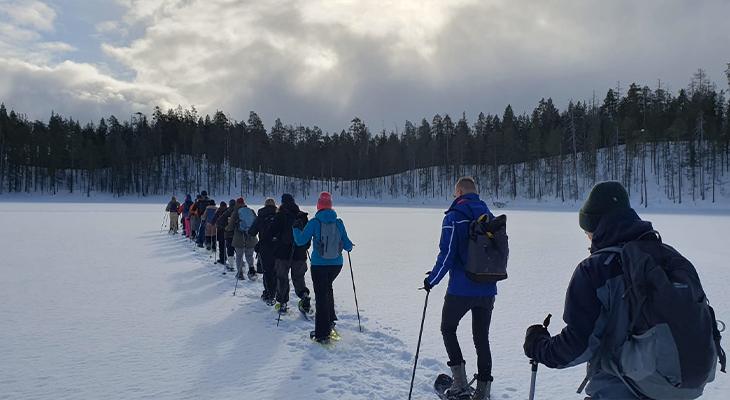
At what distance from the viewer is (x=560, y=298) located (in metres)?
7.56

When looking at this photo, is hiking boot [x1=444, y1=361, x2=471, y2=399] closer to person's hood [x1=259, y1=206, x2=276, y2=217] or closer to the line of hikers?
the line of hikers

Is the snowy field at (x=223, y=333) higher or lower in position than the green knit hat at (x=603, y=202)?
lower

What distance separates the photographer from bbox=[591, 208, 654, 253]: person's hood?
192 cm

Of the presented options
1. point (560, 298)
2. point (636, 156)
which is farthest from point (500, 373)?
point (636, 156)

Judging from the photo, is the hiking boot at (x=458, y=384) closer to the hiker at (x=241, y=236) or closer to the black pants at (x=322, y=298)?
the black pants at (x=322, y=298)

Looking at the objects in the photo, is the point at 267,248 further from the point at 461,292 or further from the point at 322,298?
the point at 461,292

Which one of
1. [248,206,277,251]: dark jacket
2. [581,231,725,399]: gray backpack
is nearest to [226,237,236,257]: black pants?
[248,206,277,251]: dark jacket

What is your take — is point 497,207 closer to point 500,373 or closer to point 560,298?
point 560,298

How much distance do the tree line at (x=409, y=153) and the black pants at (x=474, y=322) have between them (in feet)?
179

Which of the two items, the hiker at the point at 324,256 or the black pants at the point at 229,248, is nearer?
the hiker at the point at 324,256

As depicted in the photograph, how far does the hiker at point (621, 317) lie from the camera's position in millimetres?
1664

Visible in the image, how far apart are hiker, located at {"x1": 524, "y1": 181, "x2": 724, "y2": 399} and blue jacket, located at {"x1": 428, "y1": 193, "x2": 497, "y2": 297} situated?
140 cm

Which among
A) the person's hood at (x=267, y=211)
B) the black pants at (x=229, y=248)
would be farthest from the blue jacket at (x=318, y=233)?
the black pants at (x=229, y=248)

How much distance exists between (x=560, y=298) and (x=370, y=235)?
11.3 m
